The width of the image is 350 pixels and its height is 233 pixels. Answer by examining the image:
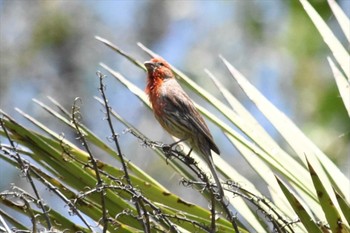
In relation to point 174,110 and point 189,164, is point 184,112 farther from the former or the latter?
point 189,164

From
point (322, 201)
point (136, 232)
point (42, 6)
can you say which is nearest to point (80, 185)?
point (136, 232)

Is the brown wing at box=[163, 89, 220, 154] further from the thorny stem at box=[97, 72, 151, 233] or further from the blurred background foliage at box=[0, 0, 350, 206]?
the blurred background foliage at box=[0, 0, 350, 206]

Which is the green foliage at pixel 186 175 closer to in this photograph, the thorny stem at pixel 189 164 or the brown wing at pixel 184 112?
the thorny stem at pixel 189 164

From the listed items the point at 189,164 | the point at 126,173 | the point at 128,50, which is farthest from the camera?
the point at 128,50

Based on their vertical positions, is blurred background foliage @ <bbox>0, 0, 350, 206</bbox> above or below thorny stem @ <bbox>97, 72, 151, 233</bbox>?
above

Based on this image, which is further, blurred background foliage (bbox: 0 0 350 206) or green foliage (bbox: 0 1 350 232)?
blurred background foliage (bbox: 0 0 350 206)

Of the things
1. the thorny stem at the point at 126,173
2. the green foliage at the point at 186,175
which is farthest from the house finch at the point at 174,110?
the thorny stem at the point at 126,173

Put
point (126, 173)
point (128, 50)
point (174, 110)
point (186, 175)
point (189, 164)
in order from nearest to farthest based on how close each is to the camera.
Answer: point (126, 173) → point (189, 164) → point (186, 175) → point (174, 110) → point (128, 50)

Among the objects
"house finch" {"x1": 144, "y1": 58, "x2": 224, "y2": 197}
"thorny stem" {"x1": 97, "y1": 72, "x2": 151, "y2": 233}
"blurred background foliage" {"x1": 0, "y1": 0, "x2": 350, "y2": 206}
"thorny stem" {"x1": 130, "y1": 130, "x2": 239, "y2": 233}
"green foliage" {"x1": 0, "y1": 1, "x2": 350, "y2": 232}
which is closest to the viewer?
"thorny stem" {"x1": 97, "y1": 72, "x2": 151, "y2": 233}

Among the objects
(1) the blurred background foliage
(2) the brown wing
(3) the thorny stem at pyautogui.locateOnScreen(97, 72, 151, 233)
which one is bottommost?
(3) the thorny stem at pyautogui.locateOnScreen(97, 72, 151, 233)

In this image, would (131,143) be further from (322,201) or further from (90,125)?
(322,201)

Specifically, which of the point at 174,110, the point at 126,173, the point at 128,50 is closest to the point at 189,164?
the point at 126,173

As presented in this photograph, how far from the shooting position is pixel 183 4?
14812 millimetres

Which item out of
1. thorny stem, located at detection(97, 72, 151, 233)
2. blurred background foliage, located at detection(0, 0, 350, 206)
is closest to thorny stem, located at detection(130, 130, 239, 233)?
thorny stem, located at detection(97, 72, 151, 233)
